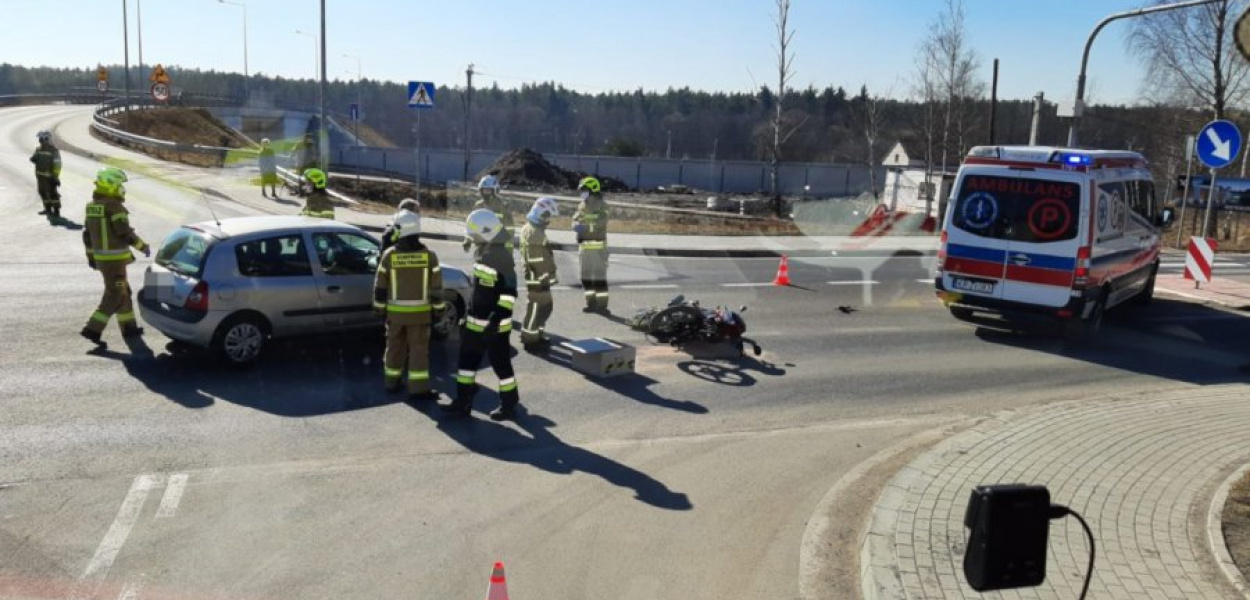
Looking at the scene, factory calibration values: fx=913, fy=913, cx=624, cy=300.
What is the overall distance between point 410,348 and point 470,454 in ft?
5.50

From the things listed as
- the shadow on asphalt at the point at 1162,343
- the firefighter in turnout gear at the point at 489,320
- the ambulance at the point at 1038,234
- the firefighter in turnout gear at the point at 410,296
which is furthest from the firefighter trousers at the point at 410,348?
the shadow on asphalt at the point at 1162,343

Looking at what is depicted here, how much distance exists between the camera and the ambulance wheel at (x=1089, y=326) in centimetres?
1276

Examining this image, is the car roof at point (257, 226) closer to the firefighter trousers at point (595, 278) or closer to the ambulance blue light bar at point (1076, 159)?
the firefighter trousers at point (595, 278)

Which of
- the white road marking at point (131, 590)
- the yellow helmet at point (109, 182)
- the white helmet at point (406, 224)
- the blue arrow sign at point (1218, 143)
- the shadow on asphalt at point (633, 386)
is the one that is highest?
the blue arrow sign at point (1218, 143)

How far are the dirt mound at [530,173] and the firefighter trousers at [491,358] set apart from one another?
4512 centimetres

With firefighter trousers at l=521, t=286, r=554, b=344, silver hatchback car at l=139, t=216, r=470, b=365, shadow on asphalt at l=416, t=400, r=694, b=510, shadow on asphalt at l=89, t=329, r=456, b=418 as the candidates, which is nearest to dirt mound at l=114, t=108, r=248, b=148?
shadow on asphalt at l=89, t=329, r=456, b=418

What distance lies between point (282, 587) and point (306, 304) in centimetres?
502

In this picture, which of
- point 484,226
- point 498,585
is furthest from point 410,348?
point 498,585

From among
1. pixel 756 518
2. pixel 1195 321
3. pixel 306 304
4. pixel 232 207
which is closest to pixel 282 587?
pixel 756 518

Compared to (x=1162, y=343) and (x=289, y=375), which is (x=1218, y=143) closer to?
(x=1162, y=343)

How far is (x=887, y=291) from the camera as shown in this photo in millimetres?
16484

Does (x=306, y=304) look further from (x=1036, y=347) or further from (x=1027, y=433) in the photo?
(x=1036, y=347)

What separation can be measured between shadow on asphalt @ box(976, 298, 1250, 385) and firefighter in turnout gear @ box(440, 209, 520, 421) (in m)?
7.55

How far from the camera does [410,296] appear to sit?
27.6 feet
